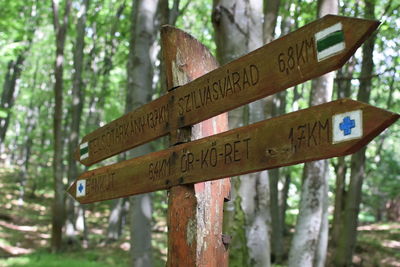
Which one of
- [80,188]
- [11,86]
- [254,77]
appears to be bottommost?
[80,188]

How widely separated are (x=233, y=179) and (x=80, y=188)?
1730 mm

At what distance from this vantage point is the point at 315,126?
1.76 m

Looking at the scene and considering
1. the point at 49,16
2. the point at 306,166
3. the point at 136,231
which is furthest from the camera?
the point at 49,16

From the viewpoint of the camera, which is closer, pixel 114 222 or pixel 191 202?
pixel 191 202

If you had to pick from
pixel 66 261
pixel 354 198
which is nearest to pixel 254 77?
pixel 354 198

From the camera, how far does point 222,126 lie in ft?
8.53

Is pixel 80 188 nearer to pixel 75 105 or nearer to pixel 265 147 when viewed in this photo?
pixel 265 147

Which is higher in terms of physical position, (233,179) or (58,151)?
(58,151)

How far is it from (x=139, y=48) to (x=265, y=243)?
4139 millimetres

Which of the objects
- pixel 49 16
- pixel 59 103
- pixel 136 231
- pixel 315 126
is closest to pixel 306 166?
pixel 136 231

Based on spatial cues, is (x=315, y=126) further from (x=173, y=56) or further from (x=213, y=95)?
(x=173, y=56)

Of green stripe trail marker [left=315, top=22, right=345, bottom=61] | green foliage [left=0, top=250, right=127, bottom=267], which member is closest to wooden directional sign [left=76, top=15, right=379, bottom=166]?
green stripe trail marker [left=315, top=22, right=345, bottom=61]

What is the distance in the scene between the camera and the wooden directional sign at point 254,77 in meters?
1.74

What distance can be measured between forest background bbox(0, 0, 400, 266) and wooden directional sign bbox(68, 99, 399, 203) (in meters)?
2.05
